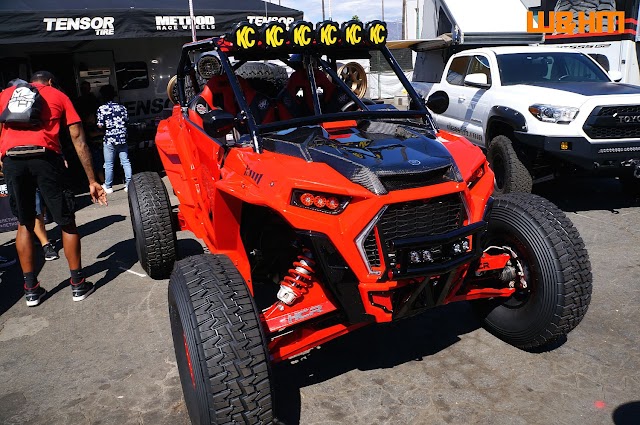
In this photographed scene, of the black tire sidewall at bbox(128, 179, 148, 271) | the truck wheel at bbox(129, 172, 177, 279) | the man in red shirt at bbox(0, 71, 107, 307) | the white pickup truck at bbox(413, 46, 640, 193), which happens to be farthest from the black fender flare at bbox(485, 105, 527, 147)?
the man in red shirt at bbox(0, 71, 107, 307)

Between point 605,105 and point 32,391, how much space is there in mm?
6111

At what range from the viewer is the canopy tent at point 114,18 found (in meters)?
9.02

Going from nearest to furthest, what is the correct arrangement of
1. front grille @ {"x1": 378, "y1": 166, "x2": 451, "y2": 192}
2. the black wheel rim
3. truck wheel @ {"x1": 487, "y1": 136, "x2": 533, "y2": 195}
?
front grille @ {"x1": 378, "y1": 166, "x2": 451, "y2": 192}, the black wheel rim, truck wheel @ {"x1": 487, "y1": 136, "x2": 533, "y2": 195}

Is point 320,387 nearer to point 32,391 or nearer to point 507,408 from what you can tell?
point 507,408

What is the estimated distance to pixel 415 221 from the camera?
9.46ft

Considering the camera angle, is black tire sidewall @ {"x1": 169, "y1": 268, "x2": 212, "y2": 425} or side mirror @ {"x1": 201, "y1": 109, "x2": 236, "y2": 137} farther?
side mirror @ {"x1": 201, "y1": 109, "x2": 236, "y2": 137}

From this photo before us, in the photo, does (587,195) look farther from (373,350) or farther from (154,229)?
(154,229)

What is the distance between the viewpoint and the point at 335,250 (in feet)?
9.07

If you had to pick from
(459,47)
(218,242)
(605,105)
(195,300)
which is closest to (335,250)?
(195,300)

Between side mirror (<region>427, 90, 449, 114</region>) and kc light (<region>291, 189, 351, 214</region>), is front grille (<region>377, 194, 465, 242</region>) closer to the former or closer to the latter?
kc light (<region>291, 189, 351, 214</region>)

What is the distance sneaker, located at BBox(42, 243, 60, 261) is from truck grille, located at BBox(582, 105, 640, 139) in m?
6.01

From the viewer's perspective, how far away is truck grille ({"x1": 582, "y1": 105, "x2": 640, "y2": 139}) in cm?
633

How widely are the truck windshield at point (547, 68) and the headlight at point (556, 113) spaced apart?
1193 millimetres

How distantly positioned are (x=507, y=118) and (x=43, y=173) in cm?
524
